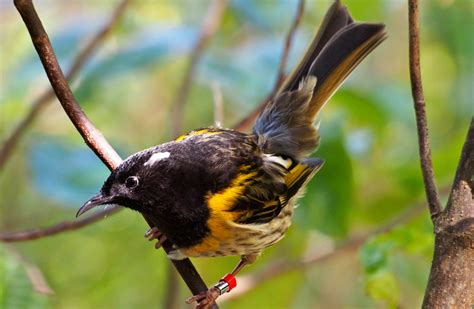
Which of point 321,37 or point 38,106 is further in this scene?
point 321,37

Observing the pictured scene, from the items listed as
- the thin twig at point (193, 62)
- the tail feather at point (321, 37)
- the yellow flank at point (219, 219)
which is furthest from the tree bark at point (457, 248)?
the thin twig at point (193, 62)

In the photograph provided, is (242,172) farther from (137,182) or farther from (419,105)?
(419,105)

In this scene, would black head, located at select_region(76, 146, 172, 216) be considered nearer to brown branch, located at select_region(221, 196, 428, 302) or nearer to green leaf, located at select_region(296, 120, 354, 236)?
green leaf, located at select_region(296, 120, 354, 236)

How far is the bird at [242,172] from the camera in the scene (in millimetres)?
2719

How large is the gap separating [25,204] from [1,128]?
66cm

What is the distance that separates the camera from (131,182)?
2.62 meters

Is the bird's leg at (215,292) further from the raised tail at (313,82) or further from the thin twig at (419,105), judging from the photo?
the thin twig at (419,105)

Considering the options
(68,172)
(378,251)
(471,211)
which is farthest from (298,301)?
(471,211)

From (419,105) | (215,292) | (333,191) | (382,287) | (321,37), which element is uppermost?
(321,37)

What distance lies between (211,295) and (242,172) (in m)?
0.62

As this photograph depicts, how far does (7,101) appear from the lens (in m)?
4.33

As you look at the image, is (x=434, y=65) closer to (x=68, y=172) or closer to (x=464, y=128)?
(x=464, y=128)

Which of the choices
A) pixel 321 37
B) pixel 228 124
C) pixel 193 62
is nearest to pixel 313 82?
pixel 321 37

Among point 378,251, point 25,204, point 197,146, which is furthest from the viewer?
point 25,204
